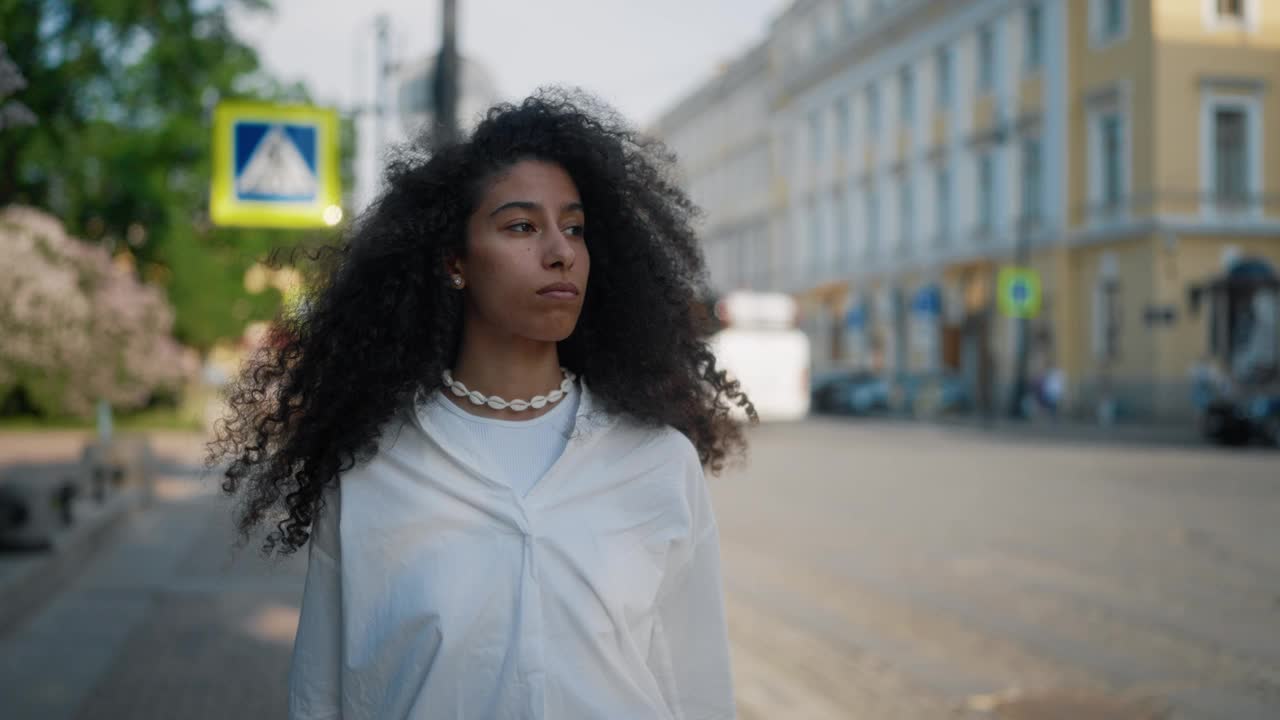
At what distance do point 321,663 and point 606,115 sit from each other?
45.1 inches

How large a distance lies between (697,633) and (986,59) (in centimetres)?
4898

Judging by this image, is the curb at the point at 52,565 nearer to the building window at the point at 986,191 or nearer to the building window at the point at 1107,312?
the building window at the point at 1107,312

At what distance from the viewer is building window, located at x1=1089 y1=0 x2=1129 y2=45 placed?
40.2 metres

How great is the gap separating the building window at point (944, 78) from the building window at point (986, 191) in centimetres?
354

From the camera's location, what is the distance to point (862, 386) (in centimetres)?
4734

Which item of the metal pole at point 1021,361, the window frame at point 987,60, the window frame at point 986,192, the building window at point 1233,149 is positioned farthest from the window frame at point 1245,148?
the window frame at point 987,60

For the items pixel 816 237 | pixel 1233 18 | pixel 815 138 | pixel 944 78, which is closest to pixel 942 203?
pixel 944 78

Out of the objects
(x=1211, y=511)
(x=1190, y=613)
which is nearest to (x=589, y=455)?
(x=1190, y=613)

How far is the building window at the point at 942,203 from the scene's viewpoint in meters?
51.9

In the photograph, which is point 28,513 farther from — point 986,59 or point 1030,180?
point 986,59

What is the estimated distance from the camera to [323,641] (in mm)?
2535

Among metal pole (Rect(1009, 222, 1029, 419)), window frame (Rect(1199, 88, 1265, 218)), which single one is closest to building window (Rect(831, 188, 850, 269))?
metal pole (Rect(1009, 222, 1029, 419))

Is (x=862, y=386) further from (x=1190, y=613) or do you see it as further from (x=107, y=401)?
(x=1190, y=613)

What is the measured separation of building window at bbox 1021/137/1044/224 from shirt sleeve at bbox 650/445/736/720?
43394 millimetres
